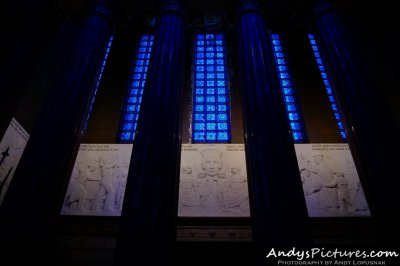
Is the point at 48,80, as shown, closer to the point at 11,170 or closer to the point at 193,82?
the point at 11,170

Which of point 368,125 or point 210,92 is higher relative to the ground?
point 210,92

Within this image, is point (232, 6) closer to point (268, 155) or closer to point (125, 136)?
point (125, 136)

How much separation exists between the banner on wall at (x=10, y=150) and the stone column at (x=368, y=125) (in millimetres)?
8007

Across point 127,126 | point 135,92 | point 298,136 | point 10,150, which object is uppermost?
point 135,92

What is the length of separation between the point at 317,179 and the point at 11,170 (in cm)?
832

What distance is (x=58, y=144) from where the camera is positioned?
14.7ft

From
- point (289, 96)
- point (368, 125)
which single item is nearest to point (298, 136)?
point (289, 96)

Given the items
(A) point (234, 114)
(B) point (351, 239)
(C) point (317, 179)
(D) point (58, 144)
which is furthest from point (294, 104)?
(D) point (58, 144)

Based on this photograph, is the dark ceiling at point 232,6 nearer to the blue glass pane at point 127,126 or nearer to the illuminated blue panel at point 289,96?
the illuminated blue panel at point 289,96

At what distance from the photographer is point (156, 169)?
13.1 feet

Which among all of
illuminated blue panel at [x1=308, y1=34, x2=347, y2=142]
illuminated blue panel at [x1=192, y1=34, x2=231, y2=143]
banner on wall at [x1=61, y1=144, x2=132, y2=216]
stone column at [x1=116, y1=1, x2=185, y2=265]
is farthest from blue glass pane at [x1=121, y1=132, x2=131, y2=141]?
illuminated blue panel at [x1=308, y1=34, x2=347, y2=142]

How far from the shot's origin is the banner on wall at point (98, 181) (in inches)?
273

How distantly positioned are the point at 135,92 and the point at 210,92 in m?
2.74

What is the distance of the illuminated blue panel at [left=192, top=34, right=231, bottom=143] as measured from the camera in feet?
26.8
